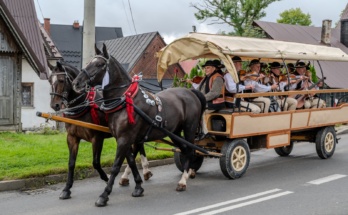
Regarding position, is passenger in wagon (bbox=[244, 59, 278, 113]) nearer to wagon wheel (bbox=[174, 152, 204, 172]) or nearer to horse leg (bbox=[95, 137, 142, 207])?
wagon wheel (bbox=[174, 152, 204, 172])

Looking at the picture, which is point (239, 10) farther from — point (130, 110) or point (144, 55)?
point (130, 110)

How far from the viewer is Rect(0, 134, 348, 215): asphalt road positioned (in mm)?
7223

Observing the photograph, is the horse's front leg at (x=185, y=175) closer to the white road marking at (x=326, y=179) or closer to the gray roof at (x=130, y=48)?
the white road marking at (x=326, y=179)

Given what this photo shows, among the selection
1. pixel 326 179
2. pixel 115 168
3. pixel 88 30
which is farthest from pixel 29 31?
pixel 326 179

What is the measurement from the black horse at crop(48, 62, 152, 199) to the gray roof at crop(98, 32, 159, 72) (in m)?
27.8

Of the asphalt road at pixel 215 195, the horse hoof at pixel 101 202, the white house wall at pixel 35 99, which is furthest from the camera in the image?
the white house wall at pixel 35 99

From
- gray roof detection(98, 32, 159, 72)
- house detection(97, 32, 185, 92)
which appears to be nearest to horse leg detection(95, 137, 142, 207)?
gray roof detection(98, 32, 159, 72)

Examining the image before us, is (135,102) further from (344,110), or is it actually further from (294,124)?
(344,110)

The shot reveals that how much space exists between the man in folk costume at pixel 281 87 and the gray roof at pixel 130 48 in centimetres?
2498

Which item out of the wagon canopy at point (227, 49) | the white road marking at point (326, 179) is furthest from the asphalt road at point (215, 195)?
the wagon canopy at point (227, 49)

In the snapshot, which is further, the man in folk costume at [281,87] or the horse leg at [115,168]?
the man in folk costume at [281,87]

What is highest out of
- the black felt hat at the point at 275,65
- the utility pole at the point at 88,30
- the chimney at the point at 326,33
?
the chimney at the point at 326,33

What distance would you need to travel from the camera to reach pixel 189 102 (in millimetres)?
8836

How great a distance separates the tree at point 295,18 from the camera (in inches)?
2378
